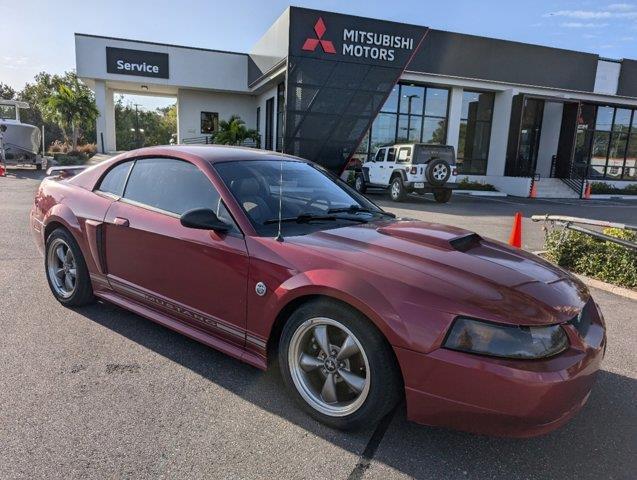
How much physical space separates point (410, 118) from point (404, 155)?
7974mm

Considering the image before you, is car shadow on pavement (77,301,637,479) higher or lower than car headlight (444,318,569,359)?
lower

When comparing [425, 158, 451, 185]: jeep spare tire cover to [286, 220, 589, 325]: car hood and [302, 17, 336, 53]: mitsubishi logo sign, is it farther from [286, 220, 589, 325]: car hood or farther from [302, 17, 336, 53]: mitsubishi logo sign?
[286, 220, 589, 325]: car hood

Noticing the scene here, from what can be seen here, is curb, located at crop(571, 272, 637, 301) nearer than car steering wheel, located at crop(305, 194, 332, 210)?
No

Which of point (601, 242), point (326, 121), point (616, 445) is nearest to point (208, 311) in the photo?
point (616, 445)

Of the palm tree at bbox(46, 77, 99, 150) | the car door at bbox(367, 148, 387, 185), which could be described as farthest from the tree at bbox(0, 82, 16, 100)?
the car door at bbox(367, 148, 387, 185)

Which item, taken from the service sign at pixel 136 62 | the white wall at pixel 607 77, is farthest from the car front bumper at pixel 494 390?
the white wall at pixel 607 77

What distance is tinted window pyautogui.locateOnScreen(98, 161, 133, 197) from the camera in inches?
160

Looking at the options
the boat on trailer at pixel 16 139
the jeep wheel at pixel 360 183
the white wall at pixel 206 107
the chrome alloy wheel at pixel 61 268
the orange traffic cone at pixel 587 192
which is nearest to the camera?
the chrome alloy wheel at pixel 61 268

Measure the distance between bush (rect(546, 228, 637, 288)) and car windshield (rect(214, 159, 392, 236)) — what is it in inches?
143

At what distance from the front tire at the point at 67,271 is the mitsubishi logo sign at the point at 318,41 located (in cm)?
1467

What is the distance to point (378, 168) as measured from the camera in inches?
683

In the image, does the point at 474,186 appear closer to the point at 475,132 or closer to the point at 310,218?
the point at 475,132

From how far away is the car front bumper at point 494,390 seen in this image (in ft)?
7.16

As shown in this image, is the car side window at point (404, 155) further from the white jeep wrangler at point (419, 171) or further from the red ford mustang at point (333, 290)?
the red ford mustang at point (333, 290)
